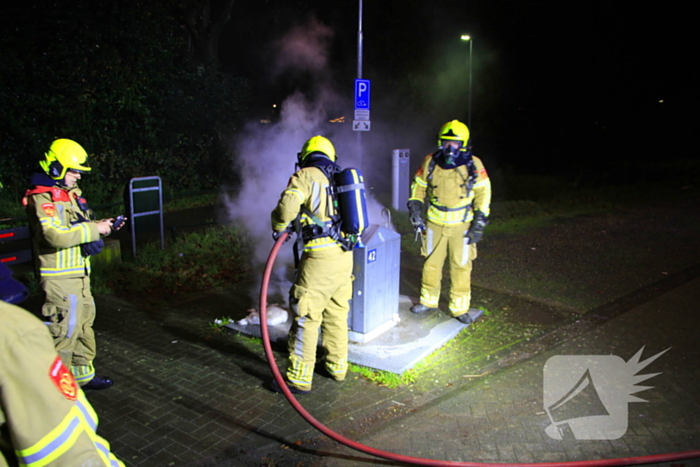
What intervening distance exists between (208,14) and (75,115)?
6266 mm

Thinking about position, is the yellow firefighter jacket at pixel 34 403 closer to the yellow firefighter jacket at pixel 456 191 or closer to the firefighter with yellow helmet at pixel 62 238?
the firefighter with yellow helmet at pixel 62 238

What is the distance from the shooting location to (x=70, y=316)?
3.95m

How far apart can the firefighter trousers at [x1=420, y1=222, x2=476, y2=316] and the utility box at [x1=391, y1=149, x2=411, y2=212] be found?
6.87m

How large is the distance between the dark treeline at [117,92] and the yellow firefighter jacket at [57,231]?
830 centimetres

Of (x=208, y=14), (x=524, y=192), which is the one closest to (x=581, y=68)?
(x=524, y=192)

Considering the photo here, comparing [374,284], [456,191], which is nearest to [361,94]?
[456,191]

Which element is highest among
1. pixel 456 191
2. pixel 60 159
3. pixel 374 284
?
pixel 60 159

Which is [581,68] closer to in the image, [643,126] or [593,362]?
[643,126]

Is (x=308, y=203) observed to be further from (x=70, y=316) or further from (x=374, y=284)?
(x=70, y=316)

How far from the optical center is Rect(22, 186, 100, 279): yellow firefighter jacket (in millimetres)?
3768

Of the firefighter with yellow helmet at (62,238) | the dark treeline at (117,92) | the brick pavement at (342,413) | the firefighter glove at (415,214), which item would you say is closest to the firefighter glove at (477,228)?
the firefighter glove at (415,214)

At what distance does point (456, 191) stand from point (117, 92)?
11506 mm

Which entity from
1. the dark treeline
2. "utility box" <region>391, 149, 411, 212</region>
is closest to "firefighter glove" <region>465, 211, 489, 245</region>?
"utility box" <region>391, 149, 411, 212</region>

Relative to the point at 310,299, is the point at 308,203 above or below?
above
